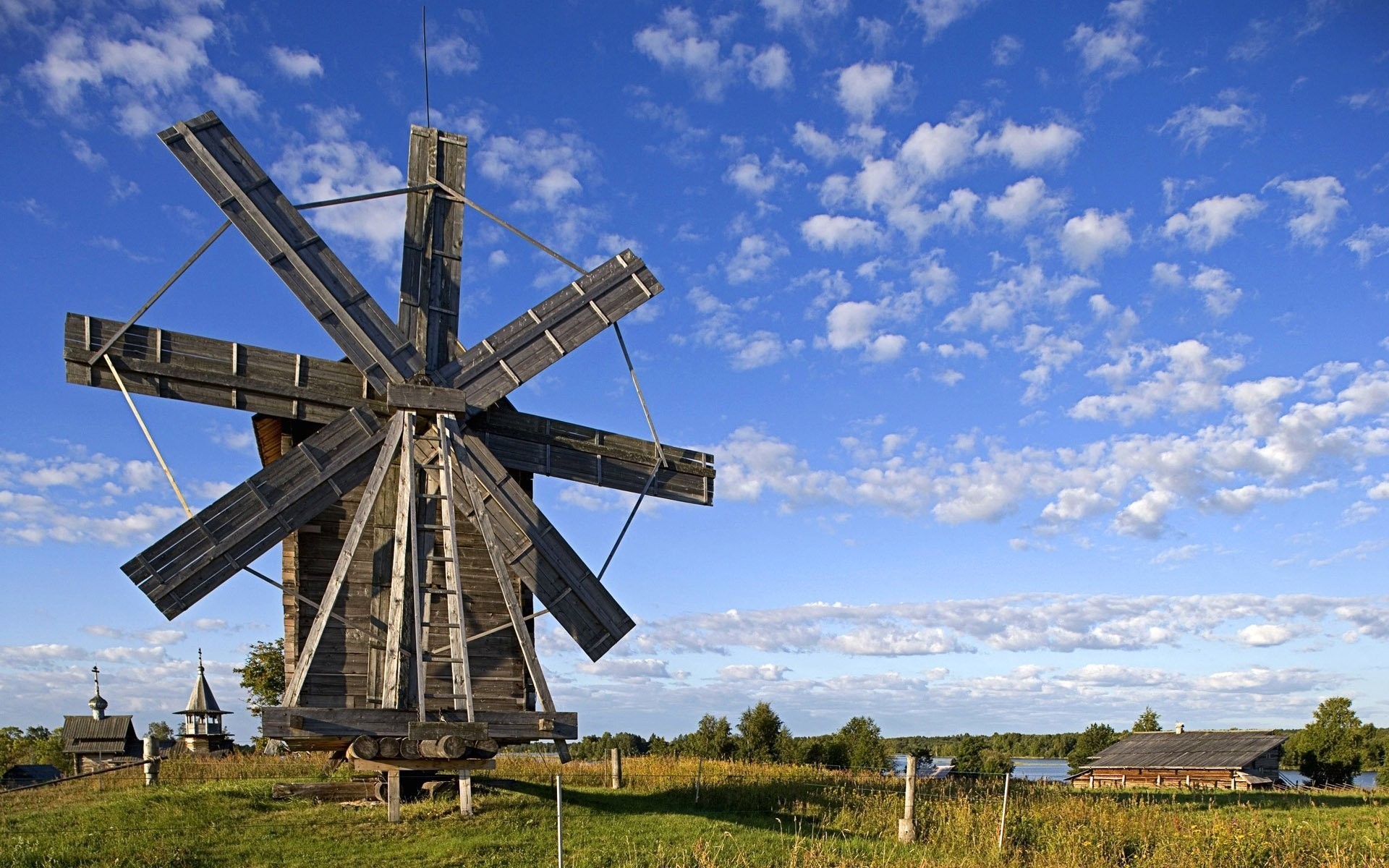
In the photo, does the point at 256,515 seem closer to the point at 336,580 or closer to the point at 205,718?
the point at 336,580

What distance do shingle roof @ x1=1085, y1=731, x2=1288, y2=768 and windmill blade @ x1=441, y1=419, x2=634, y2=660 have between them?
28626 millimetres

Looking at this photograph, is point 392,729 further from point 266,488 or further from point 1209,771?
point 1209,771

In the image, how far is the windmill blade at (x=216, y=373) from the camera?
12234 millimetres

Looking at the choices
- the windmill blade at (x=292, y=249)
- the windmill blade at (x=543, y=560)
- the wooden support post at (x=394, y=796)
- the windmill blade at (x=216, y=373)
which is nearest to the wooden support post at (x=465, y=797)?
the wooden support post at (x=394, y=796)

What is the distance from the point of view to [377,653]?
13500 mm

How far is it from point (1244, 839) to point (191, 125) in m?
16.6

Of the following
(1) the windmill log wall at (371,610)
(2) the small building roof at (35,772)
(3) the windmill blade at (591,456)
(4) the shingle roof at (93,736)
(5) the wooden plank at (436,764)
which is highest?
(3) the windmill blade at (591,456)

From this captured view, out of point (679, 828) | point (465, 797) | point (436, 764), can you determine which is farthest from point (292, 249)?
point (679, 828)

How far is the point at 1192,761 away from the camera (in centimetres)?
3597

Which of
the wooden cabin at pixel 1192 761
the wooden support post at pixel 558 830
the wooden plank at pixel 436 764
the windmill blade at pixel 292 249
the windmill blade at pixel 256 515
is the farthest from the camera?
the wooden cabin at pixel 1192 761

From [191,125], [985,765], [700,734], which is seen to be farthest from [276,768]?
[985,765]

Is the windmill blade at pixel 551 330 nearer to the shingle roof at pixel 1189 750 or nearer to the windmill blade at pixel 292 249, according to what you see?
the windmill blade at pixel 292 249

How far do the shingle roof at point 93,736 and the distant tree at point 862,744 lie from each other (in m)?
36.8

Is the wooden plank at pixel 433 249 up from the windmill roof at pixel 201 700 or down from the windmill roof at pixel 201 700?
up
